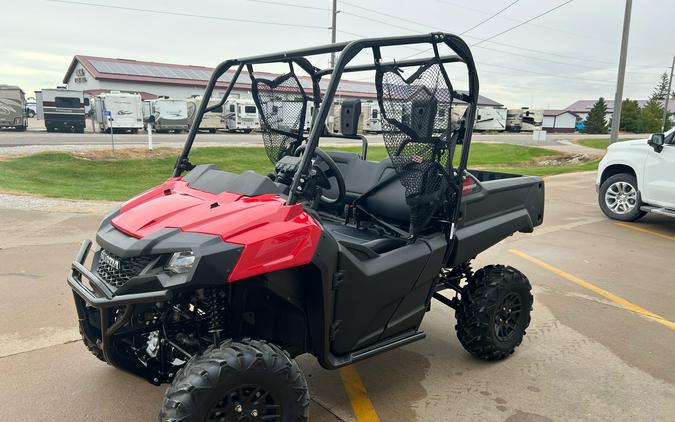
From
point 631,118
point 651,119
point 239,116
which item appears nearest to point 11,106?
point 239,116

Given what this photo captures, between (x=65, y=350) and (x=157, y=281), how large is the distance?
77.9 inches

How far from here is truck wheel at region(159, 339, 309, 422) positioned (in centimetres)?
222

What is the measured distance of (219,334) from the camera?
269 cm

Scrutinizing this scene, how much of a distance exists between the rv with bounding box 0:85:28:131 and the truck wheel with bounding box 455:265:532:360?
1211 inches

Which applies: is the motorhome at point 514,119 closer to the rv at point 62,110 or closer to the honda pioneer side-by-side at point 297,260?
the rv at point 62,110

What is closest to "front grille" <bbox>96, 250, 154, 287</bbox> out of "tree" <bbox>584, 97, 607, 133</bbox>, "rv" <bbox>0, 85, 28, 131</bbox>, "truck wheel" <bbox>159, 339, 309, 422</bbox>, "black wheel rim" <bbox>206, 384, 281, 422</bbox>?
"truck wheel" <bbox>159, 339, 309, 422</bbox>

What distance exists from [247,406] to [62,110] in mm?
29621

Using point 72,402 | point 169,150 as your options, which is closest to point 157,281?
point 72,402

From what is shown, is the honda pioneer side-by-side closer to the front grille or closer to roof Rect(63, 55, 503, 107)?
the front grille

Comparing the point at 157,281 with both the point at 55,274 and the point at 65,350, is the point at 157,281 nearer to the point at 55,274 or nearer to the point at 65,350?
the point at 65,350

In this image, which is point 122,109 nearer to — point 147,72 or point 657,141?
point 147,72

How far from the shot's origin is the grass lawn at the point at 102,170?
35.7 ft

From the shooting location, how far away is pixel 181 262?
2.35 meters

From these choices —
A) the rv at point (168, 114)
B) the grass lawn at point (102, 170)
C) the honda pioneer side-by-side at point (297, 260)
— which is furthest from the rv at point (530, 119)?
the honda pioneer side-by-side at point (297, 260)
